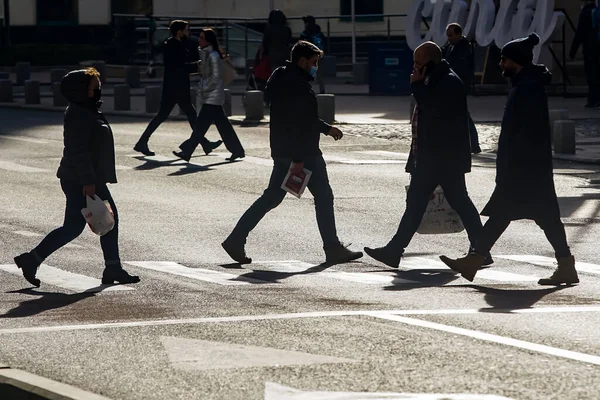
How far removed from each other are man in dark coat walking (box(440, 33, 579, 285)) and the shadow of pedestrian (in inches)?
107

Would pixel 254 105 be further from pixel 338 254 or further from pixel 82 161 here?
pixel 82 161

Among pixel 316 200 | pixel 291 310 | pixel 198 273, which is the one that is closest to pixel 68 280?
pixel 198 273

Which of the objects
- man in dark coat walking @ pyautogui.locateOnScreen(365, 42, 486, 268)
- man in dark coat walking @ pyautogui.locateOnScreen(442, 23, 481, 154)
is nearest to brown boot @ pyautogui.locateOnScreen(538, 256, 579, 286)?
man in dark coat walking @ pyautogui.locateOnScreen(365, 42, 486, 268)

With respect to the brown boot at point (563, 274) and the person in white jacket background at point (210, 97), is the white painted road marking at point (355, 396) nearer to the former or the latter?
the brown boot at point (563, 274)

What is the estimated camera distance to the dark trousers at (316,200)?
1240 centimetres

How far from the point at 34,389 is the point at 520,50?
504 cm

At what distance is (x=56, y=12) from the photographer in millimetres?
61406

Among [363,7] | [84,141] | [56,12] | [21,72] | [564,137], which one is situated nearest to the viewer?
[84,141]

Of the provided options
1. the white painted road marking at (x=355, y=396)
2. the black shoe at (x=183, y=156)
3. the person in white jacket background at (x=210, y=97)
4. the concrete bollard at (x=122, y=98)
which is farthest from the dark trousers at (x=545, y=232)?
the concrete bollard at (x=122, y=98)

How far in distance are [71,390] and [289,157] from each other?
533cm

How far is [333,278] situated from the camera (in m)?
11.5

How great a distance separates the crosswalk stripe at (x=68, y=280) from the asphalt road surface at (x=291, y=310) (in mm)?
21

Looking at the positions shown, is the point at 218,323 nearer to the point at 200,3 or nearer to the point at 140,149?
the point at 140,149

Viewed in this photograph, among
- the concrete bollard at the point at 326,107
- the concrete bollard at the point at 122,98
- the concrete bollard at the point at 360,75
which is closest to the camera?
the concrete bollard at the point at 326,107
